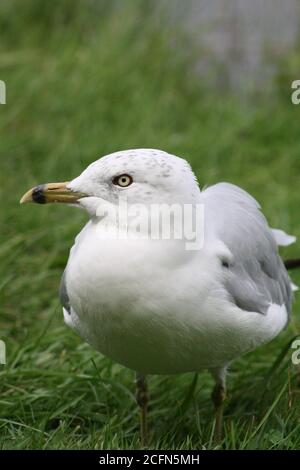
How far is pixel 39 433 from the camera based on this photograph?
3.30m

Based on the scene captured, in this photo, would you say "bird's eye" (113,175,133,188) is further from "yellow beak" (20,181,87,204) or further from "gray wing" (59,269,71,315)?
"gray wing" (59,269,71,315)

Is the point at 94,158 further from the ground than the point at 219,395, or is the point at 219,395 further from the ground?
the point at 94,158

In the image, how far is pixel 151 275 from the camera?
2941mm

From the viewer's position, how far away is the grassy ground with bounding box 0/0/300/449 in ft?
12.0

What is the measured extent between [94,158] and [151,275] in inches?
113

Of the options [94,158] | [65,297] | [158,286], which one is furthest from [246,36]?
[158,286]

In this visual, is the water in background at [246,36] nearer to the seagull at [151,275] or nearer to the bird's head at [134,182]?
the seagull at [151,275]

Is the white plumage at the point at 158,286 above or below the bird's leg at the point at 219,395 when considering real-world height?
above

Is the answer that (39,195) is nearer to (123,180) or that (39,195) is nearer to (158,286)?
(123,180)

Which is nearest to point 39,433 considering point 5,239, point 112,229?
point 112,229

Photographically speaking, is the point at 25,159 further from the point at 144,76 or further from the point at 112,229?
the point at 112,229

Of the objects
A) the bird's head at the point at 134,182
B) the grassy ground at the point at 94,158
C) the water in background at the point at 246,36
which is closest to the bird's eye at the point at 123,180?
the bird's head at the point at 134,182

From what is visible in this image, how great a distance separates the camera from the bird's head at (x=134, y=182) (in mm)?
2996

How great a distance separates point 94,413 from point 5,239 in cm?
125
